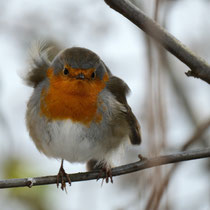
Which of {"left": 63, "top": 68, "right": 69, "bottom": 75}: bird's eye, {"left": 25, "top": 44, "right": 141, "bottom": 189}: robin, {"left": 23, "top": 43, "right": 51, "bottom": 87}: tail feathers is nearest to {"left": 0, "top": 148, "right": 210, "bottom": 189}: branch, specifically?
{"left": 25, "top": 44, "right": 141, "bottom": 189}: robin

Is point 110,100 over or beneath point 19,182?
over

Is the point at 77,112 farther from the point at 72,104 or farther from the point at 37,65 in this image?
the point at 37,65

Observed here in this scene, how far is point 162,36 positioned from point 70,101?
4.84 ft

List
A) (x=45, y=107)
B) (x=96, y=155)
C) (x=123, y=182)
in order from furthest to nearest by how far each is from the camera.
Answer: (x=123, y=182)
(x=96, y=155)
(x=45, y=107)

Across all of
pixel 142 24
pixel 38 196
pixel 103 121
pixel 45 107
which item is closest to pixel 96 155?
pixel 103 121

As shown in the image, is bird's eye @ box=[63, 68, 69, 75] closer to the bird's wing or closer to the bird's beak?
the bird's beak

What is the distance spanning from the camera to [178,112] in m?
6.02

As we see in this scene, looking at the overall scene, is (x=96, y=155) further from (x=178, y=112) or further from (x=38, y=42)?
(x=178, y=112)

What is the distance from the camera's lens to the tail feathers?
4145mm

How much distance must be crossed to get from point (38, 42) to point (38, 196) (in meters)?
1.91

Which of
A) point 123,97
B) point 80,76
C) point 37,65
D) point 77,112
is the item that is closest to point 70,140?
point 77,112

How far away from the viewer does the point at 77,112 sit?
3.65 m

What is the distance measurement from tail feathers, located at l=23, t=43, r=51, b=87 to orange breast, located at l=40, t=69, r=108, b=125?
39cm

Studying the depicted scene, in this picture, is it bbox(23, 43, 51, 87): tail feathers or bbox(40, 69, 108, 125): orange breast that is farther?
bbox(23, 43, 51, 87): tail feathers
